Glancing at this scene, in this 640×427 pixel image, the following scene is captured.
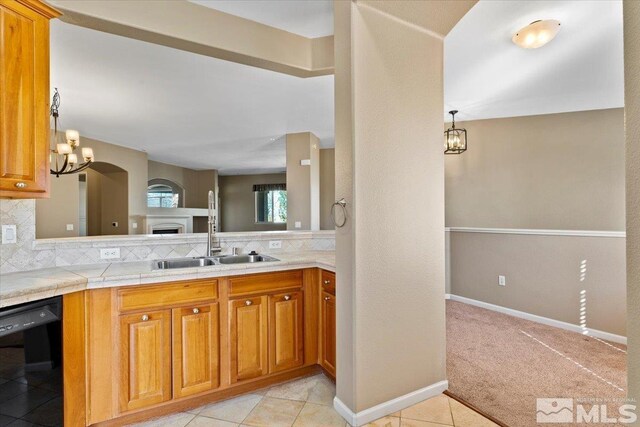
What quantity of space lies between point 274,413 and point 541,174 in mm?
3907

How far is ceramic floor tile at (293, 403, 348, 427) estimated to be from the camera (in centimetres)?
181

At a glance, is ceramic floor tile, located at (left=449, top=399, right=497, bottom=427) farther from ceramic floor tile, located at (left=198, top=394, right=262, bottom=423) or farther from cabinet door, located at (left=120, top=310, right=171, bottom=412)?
cabinet door, located at (left=120, top=310, right=171, bottom=412)

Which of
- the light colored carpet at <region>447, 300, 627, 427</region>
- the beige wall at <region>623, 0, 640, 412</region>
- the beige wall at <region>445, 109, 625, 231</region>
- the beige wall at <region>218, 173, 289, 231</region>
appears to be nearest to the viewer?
the beige wall at <region>623, 0, 640, 412</region>

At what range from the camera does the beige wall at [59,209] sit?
4.91 m

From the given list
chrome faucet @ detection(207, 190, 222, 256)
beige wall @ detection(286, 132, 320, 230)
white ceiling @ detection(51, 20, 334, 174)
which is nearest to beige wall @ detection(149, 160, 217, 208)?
white ceiling @ detection(51, 20, 334, 174)

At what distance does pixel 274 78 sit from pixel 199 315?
2.26 metres

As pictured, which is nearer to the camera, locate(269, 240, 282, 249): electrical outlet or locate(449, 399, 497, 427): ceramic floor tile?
locate(449, 399, 497, 427): ceramic floor tile

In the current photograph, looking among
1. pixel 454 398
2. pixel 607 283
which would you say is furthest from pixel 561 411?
pixel 607 283

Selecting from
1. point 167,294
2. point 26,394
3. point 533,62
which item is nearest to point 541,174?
point 533,62

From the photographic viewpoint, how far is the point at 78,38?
2.33m

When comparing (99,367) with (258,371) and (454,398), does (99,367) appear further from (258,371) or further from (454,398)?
(454,398)

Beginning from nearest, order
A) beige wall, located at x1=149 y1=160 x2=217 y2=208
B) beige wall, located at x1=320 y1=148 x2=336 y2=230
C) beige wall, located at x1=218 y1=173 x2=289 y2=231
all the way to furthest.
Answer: beige wall, located at x1=320 y1=148 x2=336 y2=230 → beige wall, located at x1=149 y1=160 x2=217 y2=208 → beige wall, located at x1=218 y1=173 x2=289 y2=231

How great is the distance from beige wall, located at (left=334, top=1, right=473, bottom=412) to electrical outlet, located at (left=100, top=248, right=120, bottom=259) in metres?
1.67

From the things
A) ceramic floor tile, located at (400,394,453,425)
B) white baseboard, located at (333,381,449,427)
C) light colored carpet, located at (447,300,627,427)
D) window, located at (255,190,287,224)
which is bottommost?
light colored carpet, located at (447,300,627,427)
